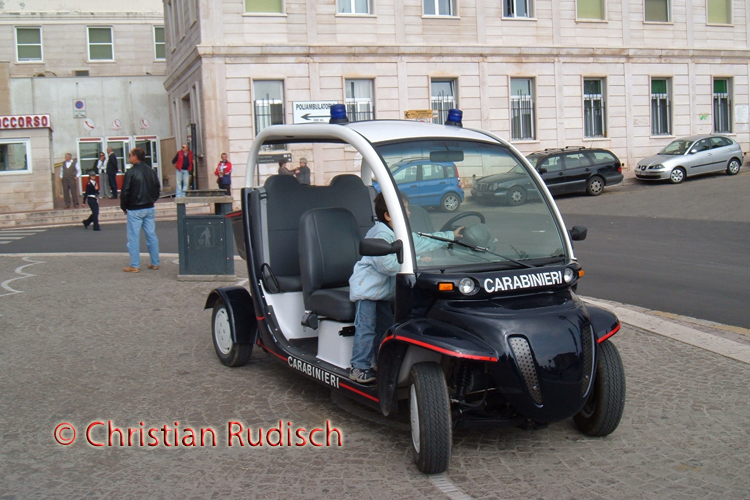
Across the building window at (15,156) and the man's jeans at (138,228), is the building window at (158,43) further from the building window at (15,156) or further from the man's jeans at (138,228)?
the man's jeans at (138,228)

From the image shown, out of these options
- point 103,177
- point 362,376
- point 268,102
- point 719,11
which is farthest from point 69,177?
point 719,11

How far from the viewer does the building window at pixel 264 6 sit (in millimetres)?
26422

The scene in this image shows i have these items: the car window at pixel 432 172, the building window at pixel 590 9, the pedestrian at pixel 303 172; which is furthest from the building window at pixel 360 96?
the car window at pixel 432 172

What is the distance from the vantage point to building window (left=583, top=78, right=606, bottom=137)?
30500mm

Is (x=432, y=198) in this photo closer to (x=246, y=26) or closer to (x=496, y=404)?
(x=496, y=404)

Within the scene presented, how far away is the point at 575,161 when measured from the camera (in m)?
24.5

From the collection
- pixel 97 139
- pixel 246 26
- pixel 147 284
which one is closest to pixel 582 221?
pixel 147 284

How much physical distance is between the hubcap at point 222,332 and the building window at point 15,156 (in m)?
21.0

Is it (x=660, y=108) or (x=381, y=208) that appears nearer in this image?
(x=381, y=208)

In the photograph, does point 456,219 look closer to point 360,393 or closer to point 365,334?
point 365,334

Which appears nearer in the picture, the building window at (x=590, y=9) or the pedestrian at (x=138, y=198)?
the pedestrian at (x=138, y=198)

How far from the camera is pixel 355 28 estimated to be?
27.4m

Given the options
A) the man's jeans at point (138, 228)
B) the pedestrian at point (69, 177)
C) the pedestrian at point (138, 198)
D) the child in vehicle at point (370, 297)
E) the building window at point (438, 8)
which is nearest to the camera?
the child in vehicle at point (370, 297)

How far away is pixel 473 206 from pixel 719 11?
3250 cm
